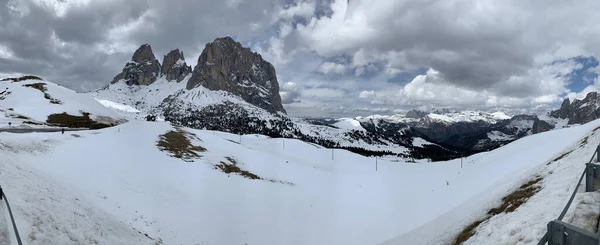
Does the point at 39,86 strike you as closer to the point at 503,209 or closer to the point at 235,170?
the point at 235,170

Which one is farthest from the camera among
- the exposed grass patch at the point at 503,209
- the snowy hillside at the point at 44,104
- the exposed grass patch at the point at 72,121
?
the exposed grass patch at the point at 72,121

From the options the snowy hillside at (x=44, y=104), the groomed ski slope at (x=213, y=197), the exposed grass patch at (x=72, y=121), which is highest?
the snowy hillside at (x=44, y=104)

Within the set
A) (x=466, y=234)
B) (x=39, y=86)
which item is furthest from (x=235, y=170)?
(x=39, y=86)

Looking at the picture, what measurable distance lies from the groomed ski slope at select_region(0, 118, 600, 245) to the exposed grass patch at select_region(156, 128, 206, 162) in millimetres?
1754

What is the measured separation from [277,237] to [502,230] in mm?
21286

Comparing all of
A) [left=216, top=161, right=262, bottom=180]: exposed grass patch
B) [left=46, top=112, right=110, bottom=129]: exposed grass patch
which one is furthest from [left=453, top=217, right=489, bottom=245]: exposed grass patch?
[left=46, top=112, right=110, bottom=129]: exposed grass patch

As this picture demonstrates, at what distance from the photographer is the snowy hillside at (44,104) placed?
77.7m

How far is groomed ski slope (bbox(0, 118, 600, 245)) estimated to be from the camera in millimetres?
20172

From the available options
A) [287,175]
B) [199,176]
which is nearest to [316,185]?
[287,175]

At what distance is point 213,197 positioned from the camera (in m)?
32.9

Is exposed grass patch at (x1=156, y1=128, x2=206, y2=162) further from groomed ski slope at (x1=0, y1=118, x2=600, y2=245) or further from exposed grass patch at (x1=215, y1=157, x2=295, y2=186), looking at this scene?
exposed grass patch at (x1=215, y1=157, x2=295, y2=186)

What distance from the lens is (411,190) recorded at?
181 ft

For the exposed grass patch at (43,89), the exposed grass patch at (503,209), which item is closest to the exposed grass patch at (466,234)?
the exposed grass patch at (503,209)

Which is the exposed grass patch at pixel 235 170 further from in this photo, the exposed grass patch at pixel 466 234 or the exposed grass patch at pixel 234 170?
the exposed grass patch at pixel 466 234
